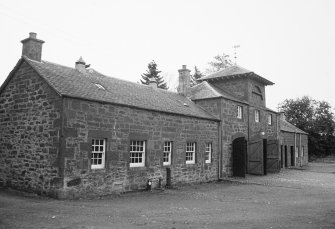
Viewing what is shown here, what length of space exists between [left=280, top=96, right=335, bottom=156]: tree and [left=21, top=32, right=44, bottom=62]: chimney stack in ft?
148

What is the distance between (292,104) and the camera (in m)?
52.6

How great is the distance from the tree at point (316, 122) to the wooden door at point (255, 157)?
2976cm

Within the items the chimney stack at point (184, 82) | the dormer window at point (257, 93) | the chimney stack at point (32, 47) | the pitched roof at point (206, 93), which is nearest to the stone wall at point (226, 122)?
the pitched roof at point (206, 93)

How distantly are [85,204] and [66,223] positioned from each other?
116 inches

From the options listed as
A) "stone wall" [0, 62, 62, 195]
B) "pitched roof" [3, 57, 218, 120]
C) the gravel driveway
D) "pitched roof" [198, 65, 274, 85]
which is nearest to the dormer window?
"pitched roof" [198, 65, 274, 85]

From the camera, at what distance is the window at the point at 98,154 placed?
1370 centimetres

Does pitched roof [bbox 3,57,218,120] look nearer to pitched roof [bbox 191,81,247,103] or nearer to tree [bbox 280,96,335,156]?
pitched roof [bbox 191,81,247,103]

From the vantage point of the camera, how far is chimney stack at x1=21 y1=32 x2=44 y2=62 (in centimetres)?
1500

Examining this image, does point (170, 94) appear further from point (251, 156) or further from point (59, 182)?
point (59, 182)

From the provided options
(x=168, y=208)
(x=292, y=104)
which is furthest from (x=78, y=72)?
(x=292, y=104)

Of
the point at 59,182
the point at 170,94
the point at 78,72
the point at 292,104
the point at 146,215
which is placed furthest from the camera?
the point at 292,104

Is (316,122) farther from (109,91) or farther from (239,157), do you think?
(109,91)

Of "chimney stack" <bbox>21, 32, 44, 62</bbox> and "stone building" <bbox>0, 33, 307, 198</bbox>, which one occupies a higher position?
"chimney stack" <bbox>21, 32, 44, 62</bbox>

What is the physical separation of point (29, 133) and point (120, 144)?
13.4ft
